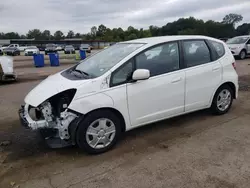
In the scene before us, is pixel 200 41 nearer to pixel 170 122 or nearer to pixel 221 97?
pixel 221 97

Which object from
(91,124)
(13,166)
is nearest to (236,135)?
(91,124)

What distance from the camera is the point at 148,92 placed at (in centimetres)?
373

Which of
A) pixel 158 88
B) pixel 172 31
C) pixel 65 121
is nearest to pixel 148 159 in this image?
pixel 158 88

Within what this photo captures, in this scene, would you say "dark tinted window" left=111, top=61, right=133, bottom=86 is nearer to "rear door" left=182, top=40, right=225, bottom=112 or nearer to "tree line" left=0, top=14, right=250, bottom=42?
"rear door" left=182, top=40, right=225, bottom=112

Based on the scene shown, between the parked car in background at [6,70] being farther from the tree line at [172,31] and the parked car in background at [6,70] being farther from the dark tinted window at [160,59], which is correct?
the tree line at [172,31]

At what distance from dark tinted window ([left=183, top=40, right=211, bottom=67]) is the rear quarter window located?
247 millimetres

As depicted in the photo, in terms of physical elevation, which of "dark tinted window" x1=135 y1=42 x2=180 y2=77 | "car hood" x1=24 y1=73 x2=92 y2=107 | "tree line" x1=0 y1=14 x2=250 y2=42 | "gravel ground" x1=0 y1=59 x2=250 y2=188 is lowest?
"gravel ground" x1=0 y1=59 x2=250 y2=188

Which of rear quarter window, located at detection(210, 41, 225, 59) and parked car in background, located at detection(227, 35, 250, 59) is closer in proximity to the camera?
rear quarter window, located at detection(210, 41, 225, 59)

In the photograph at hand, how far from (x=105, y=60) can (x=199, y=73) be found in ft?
5.57

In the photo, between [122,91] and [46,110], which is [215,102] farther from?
[46,110]

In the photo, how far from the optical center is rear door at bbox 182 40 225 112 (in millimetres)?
4219

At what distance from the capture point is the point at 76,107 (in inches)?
128

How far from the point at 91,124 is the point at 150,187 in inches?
46.6

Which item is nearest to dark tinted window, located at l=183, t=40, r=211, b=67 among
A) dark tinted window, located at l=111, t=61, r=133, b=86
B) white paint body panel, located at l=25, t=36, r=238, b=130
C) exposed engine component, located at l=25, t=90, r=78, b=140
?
white paint body panel, located at l=25, t=36, r=238, b=130
